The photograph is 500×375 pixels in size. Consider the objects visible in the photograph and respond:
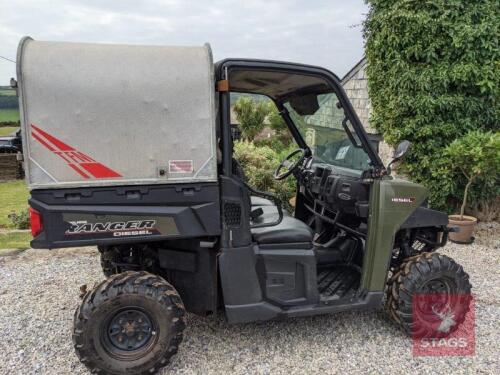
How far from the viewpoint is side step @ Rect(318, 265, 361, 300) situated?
3084 millimetres

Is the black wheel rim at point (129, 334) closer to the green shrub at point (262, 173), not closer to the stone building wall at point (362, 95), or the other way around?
the green shrub at point (262, 173)

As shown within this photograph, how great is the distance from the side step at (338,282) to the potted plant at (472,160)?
2.73 metres

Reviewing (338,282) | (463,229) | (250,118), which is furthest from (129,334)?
(250,118)

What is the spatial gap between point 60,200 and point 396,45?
5.91 metres

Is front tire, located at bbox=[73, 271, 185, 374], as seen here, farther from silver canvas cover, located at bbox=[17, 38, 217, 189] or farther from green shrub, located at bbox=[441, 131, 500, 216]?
green shrub, located at bbox=[441, 131, 500, 216]

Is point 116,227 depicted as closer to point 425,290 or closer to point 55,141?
point 55,141

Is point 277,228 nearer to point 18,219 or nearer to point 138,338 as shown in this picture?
point 138,338

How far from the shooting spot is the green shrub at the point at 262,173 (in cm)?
662

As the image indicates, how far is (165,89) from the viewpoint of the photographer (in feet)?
7.73

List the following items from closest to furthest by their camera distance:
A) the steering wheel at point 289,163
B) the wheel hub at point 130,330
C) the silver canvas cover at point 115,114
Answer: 1. the silver canvas cover at point 115,114
2. the wheel hub at point 130,330
3. the steering wheel at point 289,163

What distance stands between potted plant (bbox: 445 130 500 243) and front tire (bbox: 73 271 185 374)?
4299 millimetres

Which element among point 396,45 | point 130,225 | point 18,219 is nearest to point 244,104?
point 396,45

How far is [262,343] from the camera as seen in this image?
3080mm

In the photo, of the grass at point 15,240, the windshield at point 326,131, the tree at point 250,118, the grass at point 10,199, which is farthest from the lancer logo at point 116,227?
the tree at point 250,118
